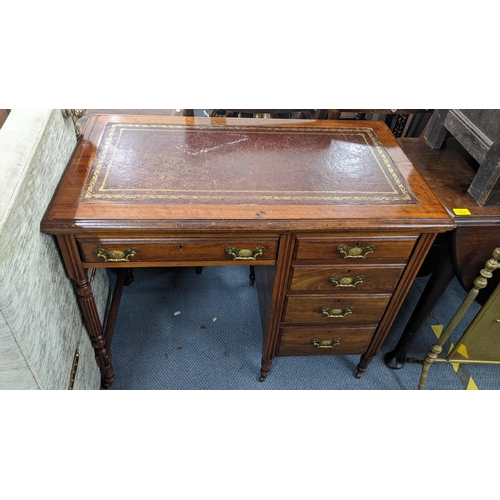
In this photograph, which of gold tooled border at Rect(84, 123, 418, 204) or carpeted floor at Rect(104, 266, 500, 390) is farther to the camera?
carpeted floor at Rect(104, 266, 500, 390)

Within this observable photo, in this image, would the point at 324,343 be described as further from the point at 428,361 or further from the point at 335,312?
the point at 428,361

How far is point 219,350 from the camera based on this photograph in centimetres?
176

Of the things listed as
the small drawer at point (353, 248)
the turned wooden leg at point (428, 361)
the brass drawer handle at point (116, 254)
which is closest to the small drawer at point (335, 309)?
the small drawer at point (353, 248)

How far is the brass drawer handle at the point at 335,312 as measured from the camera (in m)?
1.36

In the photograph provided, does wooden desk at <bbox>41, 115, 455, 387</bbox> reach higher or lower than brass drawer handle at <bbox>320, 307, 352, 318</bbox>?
higher

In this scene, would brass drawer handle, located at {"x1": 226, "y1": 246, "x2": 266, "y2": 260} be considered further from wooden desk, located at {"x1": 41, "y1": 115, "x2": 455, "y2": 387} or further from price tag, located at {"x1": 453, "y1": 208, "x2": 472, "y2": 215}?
price tag, located at {"x1": 453, "y1": 208, "x2": 472, "y2": 215}

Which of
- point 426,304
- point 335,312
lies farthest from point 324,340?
point 426,304

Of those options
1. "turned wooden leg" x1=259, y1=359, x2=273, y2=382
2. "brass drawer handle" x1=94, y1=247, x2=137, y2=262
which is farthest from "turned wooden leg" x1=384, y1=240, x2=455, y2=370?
"brass drawer handle" x1=94, y1=247, x2=137, y2=262

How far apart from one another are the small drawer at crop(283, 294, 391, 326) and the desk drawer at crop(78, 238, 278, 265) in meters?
0.25

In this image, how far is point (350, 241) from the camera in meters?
1.15

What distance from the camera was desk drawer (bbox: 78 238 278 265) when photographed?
42.7 inches

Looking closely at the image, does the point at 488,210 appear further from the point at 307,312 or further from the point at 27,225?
the point at 27,225

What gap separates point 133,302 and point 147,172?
93cm

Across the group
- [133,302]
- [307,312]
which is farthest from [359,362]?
[133,302]
